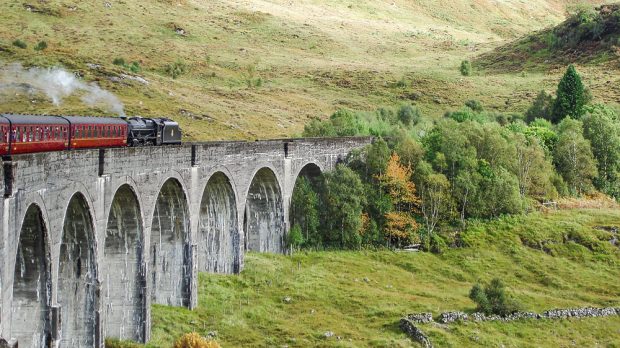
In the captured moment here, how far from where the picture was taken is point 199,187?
46219mm

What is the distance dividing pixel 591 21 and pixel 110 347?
130 metres

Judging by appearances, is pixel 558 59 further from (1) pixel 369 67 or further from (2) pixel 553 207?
(2) pixel 553 207

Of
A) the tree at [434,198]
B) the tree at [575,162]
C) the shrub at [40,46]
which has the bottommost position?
the tree at [434,198]

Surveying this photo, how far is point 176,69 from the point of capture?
12544cm

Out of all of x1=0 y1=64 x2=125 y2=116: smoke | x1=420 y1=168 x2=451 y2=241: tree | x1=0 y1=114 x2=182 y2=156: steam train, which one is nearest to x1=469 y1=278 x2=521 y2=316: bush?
x1=420 y1=168 x2=451 y2=241: tree

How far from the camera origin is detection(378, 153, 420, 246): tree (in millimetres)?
63812

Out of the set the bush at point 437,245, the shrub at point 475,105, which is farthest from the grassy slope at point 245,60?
the bush at point 437,245

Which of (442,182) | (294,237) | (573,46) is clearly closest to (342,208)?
(294,237)

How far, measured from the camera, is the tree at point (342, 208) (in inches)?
2451

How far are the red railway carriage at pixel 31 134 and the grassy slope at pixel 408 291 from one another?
11254 mm

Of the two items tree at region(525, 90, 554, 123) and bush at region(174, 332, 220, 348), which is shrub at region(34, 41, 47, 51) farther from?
bush at region(174, 332, 220, 348)

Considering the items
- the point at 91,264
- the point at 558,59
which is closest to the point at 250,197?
the point at 91,264

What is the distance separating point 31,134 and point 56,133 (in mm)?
3115

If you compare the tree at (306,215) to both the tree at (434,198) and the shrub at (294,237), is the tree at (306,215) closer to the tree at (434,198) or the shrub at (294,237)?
the shrub at (294,237)
